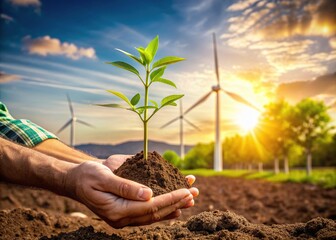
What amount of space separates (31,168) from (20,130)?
0.69 m

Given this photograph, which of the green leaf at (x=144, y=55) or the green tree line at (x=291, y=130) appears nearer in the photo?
the green leaf at (x=144, y=55)

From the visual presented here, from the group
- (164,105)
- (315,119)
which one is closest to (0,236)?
(164,105)

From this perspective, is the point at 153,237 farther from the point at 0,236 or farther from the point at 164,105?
the point at 0,236

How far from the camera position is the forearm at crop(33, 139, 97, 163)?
3291 mm

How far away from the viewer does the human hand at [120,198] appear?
220 cm

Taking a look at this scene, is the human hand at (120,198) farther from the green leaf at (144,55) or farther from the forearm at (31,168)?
the green leaf at (144,55)

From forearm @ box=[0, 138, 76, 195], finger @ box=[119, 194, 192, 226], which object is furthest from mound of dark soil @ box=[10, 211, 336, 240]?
forearm @ box=[0, 138, 76, 195]

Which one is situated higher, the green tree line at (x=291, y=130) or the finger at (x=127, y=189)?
the green tree line at (x=291, y=130)

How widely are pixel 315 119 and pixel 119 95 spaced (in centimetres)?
2933

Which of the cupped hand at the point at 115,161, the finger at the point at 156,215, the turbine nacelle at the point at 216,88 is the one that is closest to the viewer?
the finger at the point at 156,215

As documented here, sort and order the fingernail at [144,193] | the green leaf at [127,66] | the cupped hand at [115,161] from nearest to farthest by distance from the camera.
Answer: the fingernail at [144,193] → the green leaf at [127,66] → the cupped hand at [115,161]

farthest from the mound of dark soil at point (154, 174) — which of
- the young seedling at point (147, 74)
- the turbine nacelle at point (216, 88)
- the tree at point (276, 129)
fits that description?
the tree at point (276, 129)

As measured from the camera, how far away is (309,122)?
29703mm

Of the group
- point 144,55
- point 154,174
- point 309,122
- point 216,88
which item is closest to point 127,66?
point 144,55
